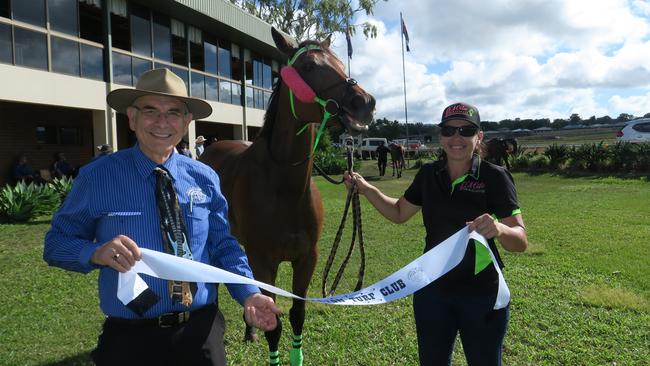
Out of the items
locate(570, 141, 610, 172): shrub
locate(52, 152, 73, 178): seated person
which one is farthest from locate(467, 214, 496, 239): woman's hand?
locate(570, 141, 610, 172): shrub

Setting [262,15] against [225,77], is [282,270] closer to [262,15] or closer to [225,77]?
[225,77]

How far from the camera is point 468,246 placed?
7.54 feet

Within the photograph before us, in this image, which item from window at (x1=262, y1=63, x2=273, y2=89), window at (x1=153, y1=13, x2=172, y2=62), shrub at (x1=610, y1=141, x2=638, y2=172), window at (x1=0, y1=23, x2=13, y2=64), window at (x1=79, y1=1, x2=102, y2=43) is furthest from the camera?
window at (x1=262, y1=63, x2=273, y2=89)

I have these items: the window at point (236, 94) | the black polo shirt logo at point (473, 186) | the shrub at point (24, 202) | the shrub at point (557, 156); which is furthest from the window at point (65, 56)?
the shrub at point (557, 156)

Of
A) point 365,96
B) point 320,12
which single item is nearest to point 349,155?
point 365,96

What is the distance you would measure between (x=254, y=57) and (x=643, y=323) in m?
20.4

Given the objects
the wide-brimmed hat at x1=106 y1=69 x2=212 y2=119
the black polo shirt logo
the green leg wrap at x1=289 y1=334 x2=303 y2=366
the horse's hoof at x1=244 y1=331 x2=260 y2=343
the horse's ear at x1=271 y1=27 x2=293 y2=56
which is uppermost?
the horse's ear at x1=271 y1=27 x2=293 y2=56

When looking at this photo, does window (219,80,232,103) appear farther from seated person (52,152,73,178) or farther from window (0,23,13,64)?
window (0,23,13,64)

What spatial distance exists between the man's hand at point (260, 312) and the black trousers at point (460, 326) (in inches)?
36.6

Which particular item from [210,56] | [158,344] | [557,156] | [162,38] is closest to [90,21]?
[162,38]

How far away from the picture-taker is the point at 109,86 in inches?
512

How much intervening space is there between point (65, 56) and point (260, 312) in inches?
504

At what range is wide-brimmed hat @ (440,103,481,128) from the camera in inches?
91.0

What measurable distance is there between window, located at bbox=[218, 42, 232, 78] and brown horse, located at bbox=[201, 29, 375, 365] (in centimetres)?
1674
